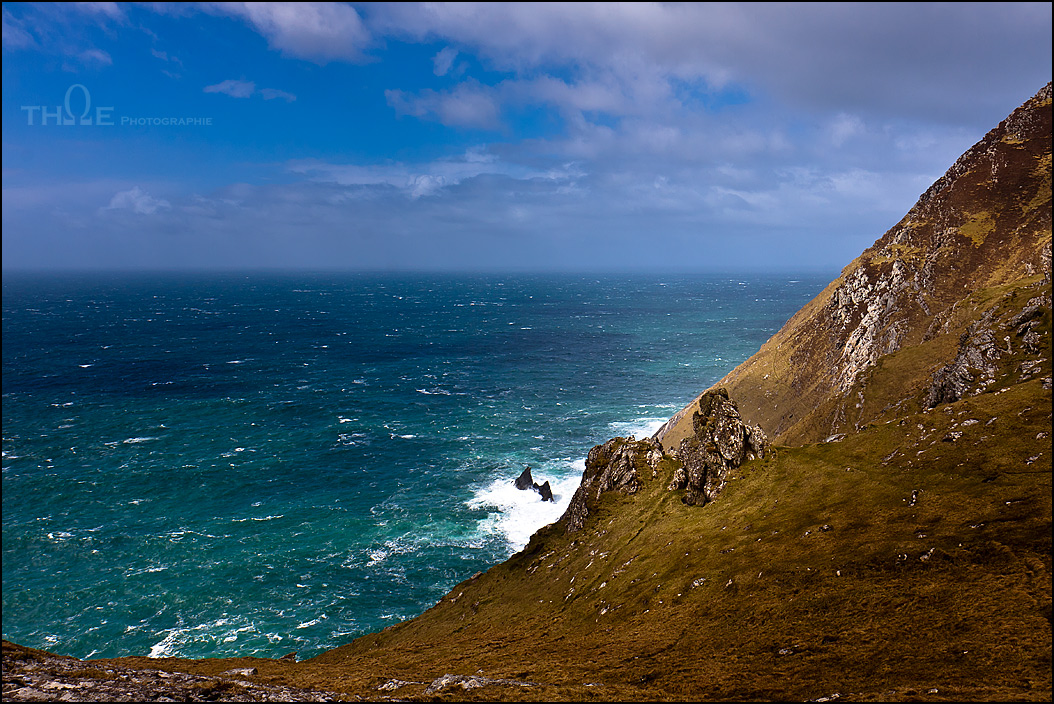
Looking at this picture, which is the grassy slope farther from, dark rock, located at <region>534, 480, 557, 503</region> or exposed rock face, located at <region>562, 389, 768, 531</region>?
dark rock, located at <region>534, 480, 557, 503</region>

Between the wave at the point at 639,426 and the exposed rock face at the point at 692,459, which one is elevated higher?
the exposed rock face at the point at 692,459

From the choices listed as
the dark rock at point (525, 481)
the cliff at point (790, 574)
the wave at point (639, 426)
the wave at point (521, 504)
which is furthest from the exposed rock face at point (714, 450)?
the wave at point (639, 426)

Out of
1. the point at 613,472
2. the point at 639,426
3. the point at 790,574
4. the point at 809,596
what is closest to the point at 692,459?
the point at 613,472

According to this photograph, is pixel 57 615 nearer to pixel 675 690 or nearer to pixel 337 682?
pixel 337 682

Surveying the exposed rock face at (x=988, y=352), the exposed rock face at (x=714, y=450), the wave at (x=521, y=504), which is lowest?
the wave at (x=521, y=504)

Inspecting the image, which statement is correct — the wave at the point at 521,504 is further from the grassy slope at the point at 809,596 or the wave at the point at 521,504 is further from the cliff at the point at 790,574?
the grassy slope at the point at 809,596

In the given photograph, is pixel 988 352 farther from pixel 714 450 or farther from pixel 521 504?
pixel 521 504

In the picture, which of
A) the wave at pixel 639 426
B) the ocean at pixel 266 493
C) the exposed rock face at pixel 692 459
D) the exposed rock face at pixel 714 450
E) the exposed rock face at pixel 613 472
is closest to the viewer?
the exposed rock face at pixel 714 450

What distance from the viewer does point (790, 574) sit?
3525cm

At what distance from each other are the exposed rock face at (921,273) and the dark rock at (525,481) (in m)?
30.2

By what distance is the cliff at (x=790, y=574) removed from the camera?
25.5 meters

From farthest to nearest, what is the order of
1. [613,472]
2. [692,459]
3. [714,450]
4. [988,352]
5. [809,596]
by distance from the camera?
[613,472] → [692,459] → [714,450] → [988,352] → [809,596]

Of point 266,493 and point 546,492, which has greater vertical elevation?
point 546,492

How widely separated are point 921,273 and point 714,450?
250 feet
